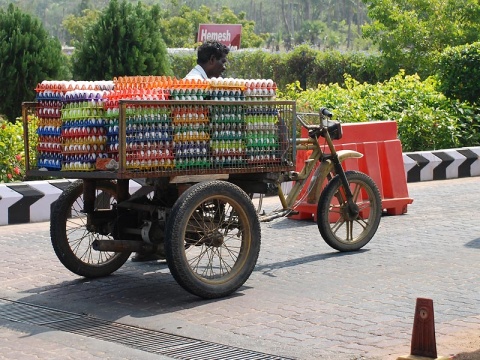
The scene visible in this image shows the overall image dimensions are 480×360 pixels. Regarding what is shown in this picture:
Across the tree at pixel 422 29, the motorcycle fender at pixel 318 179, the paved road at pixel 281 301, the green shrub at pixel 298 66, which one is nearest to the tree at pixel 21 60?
the paved road at pixel 281 301

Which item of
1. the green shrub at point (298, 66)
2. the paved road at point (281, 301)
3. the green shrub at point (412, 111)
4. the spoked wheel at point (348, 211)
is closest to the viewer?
the paved road at point (281, 301)

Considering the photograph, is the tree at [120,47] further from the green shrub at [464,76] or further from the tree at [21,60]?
the green shrub at [464,76]

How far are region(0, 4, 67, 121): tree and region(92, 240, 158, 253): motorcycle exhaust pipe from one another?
1026 centimetres

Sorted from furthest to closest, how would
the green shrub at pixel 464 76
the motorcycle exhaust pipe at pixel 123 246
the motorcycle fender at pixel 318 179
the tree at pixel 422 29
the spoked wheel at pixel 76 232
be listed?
the tree at pixel 422 29 → the green shrub at pixel 464 76 → the motorcycle fender at pixel 318 179 → the spoked wheel at pixel 76 232 → the motorcycle exhaust pipe at pixel 123 246

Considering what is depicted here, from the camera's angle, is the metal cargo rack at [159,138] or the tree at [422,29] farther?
the tree at [422,29]

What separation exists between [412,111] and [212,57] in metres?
8.94

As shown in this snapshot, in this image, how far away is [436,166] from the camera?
16406 mm

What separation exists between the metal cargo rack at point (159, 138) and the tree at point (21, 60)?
378 inches

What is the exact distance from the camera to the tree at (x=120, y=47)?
1856 centimetres

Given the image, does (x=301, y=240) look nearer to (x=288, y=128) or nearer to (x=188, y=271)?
(x=288, y=128)

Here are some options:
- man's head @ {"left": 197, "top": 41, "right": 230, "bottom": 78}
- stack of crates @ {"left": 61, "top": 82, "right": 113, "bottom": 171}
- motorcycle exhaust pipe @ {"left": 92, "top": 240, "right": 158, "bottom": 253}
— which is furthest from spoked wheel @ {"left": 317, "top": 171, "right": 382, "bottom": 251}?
stack of crates @ {"left": 61, "top": 82, "right": 113, "bottom": 171}

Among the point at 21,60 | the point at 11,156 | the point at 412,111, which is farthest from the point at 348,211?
the point at 21,60

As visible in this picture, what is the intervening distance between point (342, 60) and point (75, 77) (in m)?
21.2

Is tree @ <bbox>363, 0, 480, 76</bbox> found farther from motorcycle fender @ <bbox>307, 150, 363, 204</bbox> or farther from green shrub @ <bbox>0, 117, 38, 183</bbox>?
motorcycle fender @ <bbox>307, 150, 363, 204</bbox>
